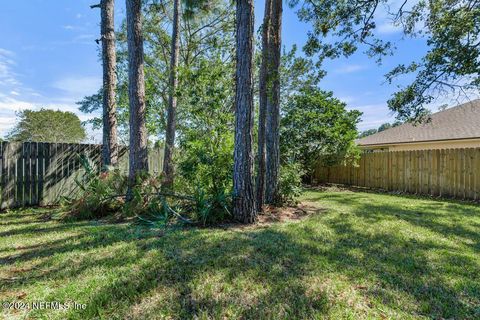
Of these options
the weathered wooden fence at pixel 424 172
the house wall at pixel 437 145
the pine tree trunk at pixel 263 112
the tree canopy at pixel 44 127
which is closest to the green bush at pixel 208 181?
the pine tree trunk at pixel 263 112

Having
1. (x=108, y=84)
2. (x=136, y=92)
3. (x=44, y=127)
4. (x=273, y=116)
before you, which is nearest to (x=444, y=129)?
(x=273, y=116)

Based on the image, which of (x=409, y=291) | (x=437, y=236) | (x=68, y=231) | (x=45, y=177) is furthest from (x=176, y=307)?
(x=45, y=177)

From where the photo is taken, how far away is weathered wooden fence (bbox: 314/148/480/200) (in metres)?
7.73

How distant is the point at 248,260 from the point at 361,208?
4.33 m

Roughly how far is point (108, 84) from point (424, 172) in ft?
33.4

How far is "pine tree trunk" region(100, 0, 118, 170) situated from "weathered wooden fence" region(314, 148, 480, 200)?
976cm

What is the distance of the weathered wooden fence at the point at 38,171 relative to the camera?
19.4 ft

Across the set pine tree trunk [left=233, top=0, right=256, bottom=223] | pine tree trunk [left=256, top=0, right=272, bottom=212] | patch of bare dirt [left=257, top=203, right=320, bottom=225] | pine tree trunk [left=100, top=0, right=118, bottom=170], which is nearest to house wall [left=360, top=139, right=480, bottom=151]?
patch of bare dirt [left=257, top=203, right=320, bottom=225]

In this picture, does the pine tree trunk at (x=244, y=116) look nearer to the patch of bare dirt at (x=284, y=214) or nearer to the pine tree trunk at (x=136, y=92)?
the patch of bare dirt at (x=284, y=214)

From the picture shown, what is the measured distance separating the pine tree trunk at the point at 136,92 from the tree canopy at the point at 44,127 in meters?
23.3

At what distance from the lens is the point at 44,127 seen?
27062 mm

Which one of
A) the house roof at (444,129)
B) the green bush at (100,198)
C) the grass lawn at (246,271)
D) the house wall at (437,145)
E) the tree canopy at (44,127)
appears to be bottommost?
the grass lawn at (246,271)

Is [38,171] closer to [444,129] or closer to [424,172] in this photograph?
[424,172]

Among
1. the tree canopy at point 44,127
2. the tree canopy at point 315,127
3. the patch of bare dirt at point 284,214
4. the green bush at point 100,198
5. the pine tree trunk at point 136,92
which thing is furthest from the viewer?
the tree canopy at point 44,127
